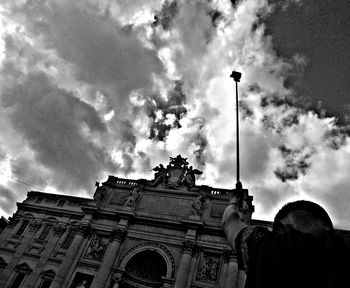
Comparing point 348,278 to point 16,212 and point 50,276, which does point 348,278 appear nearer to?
point 50,276

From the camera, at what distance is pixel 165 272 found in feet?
66.1

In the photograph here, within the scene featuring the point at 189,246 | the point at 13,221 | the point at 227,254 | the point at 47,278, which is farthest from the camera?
the point at 13,221

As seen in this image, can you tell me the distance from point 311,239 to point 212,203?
20612mm

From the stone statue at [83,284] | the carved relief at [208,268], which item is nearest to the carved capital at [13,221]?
the stone statue at [83,284]

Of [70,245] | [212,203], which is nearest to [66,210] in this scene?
[70,245]

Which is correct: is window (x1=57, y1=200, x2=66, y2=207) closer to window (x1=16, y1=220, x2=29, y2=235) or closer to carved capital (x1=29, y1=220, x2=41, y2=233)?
carved capital (x1=29, y1=220, x2=41, y2=233)

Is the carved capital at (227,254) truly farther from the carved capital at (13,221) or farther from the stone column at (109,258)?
the carved capital at (13,221)

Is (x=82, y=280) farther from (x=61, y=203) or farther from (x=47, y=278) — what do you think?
(x=61, y=203)

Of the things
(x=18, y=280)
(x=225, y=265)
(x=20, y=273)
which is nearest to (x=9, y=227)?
(x=20, y=273)

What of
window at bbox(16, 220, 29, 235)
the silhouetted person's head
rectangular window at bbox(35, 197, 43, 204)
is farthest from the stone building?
the silhouetted person's head

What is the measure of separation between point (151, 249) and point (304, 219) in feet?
64.9

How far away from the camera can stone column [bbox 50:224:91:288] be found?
19984 mm

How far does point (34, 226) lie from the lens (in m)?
24.6

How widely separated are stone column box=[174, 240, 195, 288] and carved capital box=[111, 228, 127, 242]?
190 inches
